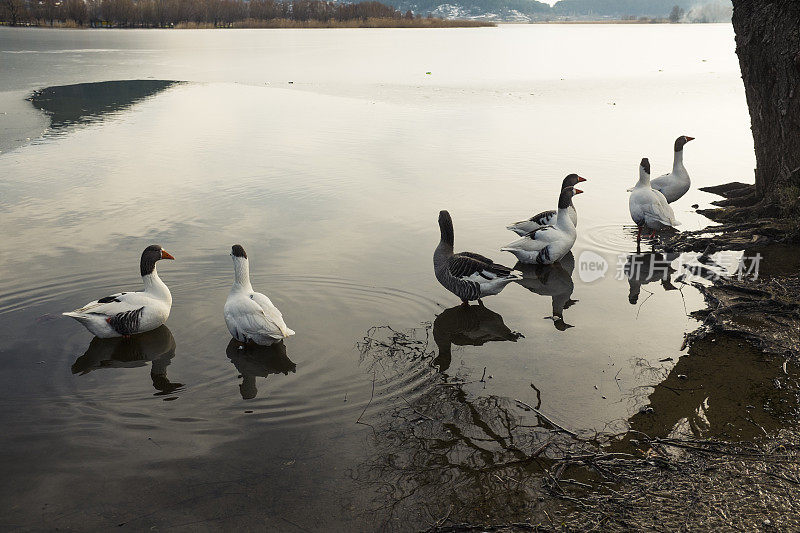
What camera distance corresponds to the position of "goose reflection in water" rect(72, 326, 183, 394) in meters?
6.34

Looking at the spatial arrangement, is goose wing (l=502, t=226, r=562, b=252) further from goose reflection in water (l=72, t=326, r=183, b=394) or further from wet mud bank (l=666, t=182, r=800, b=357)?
goose reflection in water (l=72, t=326, r=183, b=394)

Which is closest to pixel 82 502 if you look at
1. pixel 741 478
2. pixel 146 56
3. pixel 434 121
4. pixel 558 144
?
pixel 741 478

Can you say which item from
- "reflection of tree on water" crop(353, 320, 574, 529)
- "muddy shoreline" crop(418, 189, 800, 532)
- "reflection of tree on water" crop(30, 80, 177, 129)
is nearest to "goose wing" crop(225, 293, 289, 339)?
"reflection of tree on water" crop(353, 320, 574, 529)

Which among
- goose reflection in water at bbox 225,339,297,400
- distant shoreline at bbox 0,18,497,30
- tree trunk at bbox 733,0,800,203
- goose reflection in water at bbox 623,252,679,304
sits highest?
distant shoreline at bbox 0,18,497,30

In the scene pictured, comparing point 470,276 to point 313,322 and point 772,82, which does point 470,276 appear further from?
point 772,82

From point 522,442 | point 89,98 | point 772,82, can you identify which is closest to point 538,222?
point 772,82

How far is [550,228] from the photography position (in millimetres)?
9008

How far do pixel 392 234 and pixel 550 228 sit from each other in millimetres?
2563

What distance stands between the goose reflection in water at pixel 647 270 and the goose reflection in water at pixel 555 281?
0.75 metres

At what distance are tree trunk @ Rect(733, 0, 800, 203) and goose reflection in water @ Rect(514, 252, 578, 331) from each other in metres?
3.71

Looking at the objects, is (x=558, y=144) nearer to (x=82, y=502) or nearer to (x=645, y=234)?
(x=645, y=234)

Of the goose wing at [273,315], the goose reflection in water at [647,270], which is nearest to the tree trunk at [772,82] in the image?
the goose reflection in water at [647,270]

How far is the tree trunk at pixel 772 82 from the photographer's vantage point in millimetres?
9378

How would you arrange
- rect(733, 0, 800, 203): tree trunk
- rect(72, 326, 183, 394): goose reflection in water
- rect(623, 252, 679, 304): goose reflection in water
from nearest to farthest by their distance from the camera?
rect(72, 326, 183, 394): goose reflection in water
rect(623, 252, 679, 304): goose reflection in water
rect(733, 0, 800, 203): tree trunk
